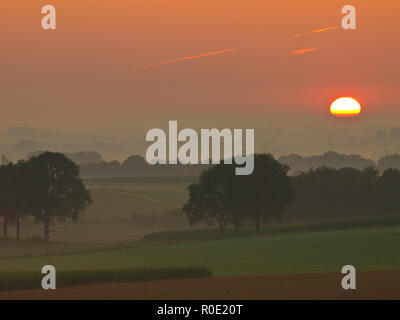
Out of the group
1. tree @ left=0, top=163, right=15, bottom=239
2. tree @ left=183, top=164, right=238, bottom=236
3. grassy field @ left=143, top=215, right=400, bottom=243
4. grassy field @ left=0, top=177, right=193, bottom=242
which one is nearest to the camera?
grassy field @ left=143, top=215, right=400, bottom=243

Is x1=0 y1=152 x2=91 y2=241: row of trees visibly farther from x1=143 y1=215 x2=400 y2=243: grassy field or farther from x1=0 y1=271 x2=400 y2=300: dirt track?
x1=0 y1=271 x2=400 y2=300: dirt track

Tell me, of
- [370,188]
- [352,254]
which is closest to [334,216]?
[370,188]

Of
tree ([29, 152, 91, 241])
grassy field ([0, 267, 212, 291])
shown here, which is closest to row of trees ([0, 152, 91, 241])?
tree ([29, 152, 91, 241])

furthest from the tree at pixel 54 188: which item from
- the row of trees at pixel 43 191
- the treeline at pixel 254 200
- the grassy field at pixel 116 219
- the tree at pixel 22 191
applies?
the treeline at pixel 254 200

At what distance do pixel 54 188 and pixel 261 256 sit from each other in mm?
52275

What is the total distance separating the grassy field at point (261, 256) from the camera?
48984 millimetres

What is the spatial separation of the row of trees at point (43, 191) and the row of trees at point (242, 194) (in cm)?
1698

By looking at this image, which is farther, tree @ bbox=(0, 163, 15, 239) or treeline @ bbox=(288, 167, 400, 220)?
treeline @ bbox=(288, 167, 400, 220)

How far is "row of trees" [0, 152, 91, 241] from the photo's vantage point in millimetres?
102625

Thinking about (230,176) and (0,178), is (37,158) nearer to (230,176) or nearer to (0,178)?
(0,178)

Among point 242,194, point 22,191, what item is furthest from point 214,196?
point 22,191

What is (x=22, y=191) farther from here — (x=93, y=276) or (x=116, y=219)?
(x=93, y=276)

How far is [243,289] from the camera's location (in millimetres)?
34094

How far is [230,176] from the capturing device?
9719cm
